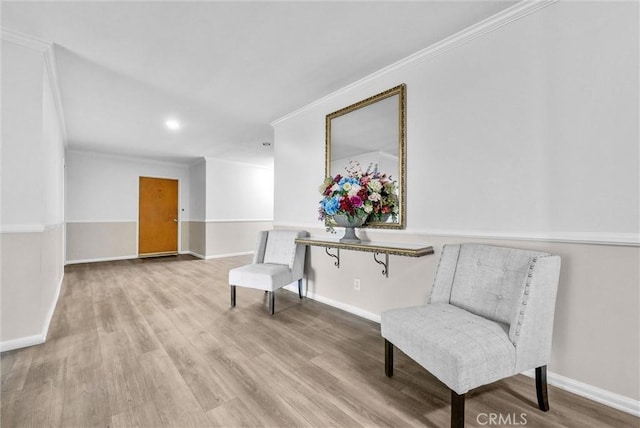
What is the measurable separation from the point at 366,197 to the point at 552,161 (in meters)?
1.26

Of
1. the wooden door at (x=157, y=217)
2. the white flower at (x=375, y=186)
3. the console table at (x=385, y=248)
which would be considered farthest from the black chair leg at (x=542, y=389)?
the wooden door at (x=157, y=217)

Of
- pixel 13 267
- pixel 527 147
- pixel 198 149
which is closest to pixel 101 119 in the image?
pixel 198 149

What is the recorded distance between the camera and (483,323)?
1414mm

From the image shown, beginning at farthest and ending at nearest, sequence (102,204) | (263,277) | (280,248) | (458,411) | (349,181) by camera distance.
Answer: (102,204) < (280,248) < (263,277) < (349,181) < (458,411)

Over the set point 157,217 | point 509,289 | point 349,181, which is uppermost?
point 349,181

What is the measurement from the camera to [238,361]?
6.15ft

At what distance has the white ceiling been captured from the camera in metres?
1.75

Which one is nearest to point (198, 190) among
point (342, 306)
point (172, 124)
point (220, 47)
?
point (172, 124)

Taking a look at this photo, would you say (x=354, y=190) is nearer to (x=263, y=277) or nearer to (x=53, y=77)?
(x=263, y=277)

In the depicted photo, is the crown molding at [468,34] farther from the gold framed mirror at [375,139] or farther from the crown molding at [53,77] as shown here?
the crown molding at [53,77]

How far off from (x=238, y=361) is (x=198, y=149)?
4.47 metres

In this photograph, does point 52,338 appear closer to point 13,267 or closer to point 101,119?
point 13,267

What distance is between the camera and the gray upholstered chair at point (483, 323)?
1.20 meters

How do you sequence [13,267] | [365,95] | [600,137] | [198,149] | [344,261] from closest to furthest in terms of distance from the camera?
[600,137]
[13,267]
[365,95]
[344,261]
[198,149]
